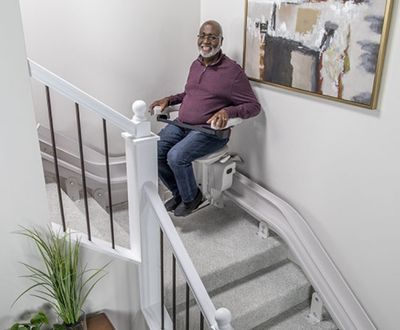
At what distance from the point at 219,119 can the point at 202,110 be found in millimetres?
254

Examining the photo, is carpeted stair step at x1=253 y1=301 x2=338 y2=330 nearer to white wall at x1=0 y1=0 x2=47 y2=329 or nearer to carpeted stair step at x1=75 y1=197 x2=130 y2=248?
carpeted stair step at x1=75 y1=197 x2=130 y2=248

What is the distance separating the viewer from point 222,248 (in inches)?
94.7

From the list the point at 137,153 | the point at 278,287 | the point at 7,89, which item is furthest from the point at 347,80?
the point at 7,89

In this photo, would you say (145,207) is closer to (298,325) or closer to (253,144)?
(253,144)

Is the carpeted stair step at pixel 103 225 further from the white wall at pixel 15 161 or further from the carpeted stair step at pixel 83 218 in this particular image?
the white wall at pixel 15 161

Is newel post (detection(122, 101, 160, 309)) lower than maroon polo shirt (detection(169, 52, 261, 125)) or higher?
lower

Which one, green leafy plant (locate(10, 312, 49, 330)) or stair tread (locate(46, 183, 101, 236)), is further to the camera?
stair tread (locate(46, 183, 101, 236))

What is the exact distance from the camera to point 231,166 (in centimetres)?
250

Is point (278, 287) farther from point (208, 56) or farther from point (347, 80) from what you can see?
point (208, 56)

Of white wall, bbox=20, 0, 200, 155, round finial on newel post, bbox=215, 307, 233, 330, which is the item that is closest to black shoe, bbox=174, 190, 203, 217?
white wall, bbox=20, 0, 200, 155

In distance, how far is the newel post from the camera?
180 cm

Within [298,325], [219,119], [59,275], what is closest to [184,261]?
[59,275]

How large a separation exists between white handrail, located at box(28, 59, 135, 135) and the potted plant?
0.53m

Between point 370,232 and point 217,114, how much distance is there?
993 mm
